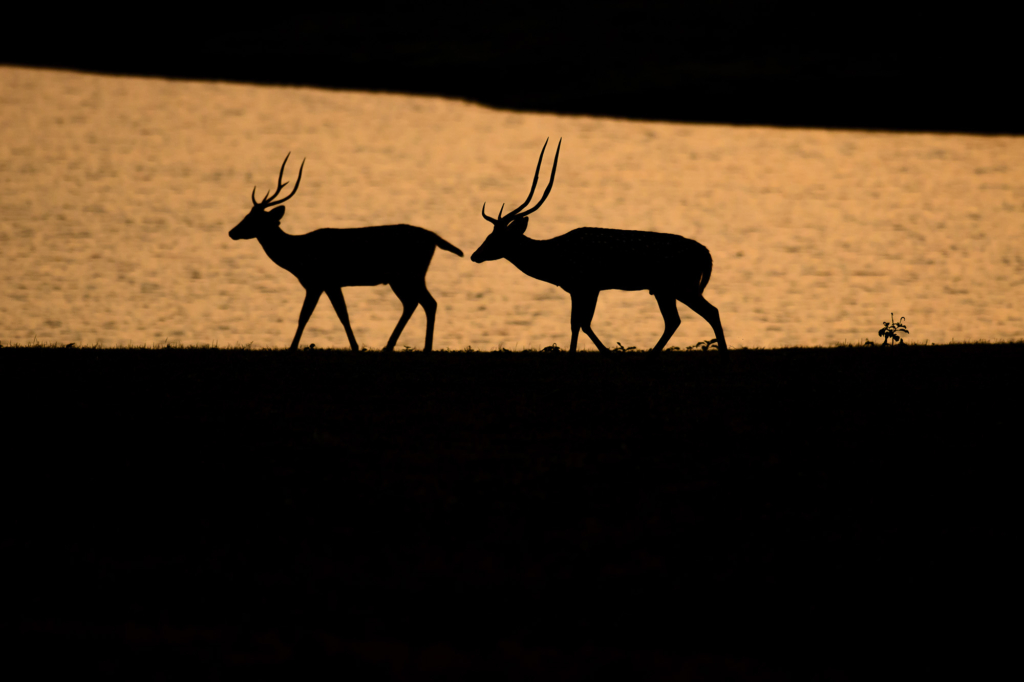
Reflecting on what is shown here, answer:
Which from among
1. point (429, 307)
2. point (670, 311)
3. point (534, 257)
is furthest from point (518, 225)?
point (670, 311)

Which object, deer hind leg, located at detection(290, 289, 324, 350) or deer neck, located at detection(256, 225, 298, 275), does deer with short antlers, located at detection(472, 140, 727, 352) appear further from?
deer neck, located at detection(256, 225, 298, 275)

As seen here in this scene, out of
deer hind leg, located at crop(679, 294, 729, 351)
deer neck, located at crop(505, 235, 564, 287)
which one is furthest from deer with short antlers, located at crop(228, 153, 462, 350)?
deer hind leg, located at crop(679, 294, 729, 351)

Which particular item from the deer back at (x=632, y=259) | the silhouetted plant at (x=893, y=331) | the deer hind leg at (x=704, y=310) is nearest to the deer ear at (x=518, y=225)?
the deer back at (x=632, y=259)

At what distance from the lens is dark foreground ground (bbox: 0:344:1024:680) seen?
4445 mm

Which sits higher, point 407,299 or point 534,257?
point 534,257

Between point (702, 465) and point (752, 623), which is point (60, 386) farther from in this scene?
point (752, 623)

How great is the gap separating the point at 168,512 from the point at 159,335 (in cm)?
766

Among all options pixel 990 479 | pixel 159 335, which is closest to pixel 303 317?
pixel 159 335

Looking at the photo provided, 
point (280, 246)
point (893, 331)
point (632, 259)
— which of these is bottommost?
point (632, 259)

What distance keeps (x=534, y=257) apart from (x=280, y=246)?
293 cm

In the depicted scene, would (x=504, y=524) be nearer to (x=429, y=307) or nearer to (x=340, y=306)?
(x=429, y=307)

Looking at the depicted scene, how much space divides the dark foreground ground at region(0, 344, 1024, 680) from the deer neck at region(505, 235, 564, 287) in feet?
6.57

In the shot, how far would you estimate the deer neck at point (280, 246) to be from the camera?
11211 mm

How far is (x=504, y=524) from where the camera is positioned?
5.68 meters
